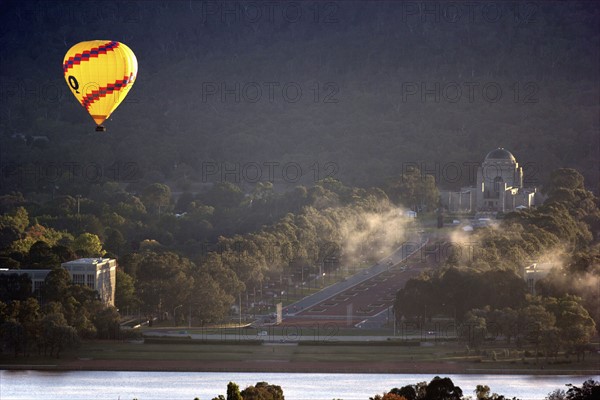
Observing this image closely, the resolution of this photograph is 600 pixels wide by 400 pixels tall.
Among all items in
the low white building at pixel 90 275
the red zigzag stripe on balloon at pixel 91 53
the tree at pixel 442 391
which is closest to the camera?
the tree at pixel 442 391

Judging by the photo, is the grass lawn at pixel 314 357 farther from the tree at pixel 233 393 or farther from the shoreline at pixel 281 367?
the tree at pixel 233 393

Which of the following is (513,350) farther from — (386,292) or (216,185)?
(216,185)

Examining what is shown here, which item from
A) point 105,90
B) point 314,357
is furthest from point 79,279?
point 314,357

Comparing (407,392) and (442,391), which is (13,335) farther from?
(442,391)

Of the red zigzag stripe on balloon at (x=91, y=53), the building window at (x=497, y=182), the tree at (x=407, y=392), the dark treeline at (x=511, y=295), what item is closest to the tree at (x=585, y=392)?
the tree at (x=407, y=392)

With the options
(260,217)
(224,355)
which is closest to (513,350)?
(224,355)

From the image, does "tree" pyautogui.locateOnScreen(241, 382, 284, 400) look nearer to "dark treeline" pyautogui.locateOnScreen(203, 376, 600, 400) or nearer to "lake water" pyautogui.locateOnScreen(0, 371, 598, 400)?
"dark treeline" pyautogui.locateOnScreen(203, 376, 600, 400)
